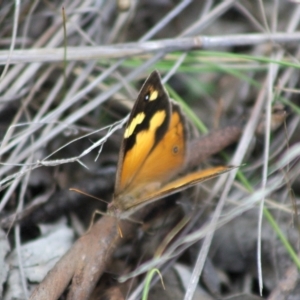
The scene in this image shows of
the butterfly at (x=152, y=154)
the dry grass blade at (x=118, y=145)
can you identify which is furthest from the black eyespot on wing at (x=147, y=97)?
the dry grass blade at (x=118, y=145)

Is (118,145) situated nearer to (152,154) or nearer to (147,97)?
(152,154)

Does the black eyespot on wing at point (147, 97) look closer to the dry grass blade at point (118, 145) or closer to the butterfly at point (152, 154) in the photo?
the butterfly at point (152, 154)

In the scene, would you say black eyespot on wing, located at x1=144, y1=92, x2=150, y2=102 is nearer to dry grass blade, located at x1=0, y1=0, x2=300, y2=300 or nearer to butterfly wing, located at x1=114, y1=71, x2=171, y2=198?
butterfly wing, located at x1=114, y1=71, x2=171, y2=198

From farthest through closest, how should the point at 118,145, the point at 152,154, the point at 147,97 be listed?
the point at 118,145, the point at 152,154, the point at 147,97

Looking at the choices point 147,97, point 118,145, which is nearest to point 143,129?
point 147,97

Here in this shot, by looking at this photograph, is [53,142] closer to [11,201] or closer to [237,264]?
[11,201]

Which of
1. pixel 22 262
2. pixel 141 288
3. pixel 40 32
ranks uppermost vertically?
pixel 40 32

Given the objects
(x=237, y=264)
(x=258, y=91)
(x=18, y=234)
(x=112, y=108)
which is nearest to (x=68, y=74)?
(x=112, y=108)

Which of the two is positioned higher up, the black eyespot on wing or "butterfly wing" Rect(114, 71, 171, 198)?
the black eyespot on wing

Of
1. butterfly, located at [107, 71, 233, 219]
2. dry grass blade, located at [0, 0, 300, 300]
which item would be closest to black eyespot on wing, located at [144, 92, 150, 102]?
butterfly, located at [107, 71, 233, 219]
